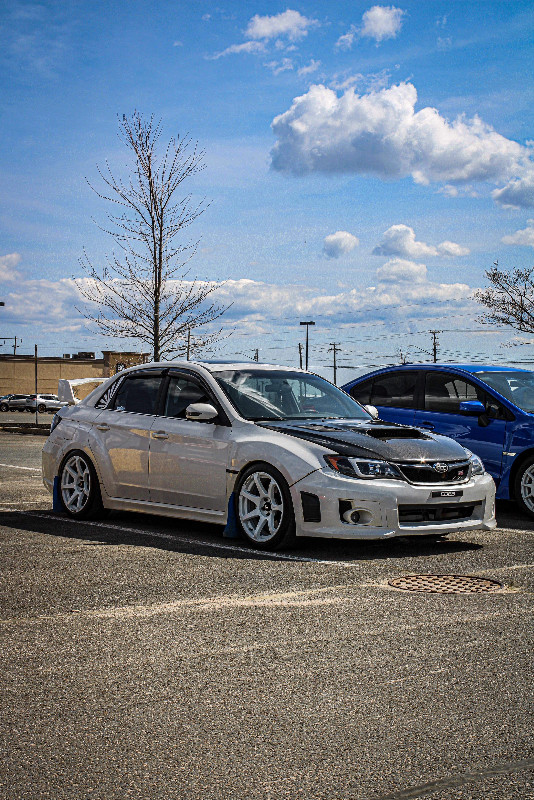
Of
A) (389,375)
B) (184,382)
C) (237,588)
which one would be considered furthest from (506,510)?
(237,588)

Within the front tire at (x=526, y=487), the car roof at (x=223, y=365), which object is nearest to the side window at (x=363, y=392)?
the front tire at (x=526, y=487)

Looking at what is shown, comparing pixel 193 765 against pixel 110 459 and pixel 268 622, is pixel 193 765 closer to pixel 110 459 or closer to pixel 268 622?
pixel 268 622

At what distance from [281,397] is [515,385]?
3.60 metres

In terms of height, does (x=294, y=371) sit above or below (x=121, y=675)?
above

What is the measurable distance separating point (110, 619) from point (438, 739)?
2418mm

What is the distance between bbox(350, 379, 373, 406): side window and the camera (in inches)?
478

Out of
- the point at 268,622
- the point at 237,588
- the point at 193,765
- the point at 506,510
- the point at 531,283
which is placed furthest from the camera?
the point at 531,283

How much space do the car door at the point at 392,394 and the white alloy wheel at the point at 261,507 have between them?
3.75m

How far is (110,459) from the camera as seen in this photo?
377 inches

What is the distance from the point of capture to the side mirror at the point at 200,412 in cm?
861

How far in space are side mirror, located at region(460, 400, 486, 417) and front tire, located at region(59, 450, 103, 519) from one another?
13.5 feet

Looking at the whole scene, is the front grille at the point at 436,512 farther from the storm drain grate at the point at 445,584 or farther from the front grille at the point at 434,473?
the storm drain grate at the point at 445,584

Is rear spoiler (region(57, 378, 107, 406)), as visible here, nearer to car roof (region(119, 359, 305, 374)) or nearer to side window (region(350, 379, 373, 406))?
car roof (region(119, 359, 305, 374))

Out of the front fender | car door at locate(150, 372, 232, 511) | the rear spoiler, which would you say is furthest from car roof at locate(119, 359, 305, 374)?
the rear spoiler
